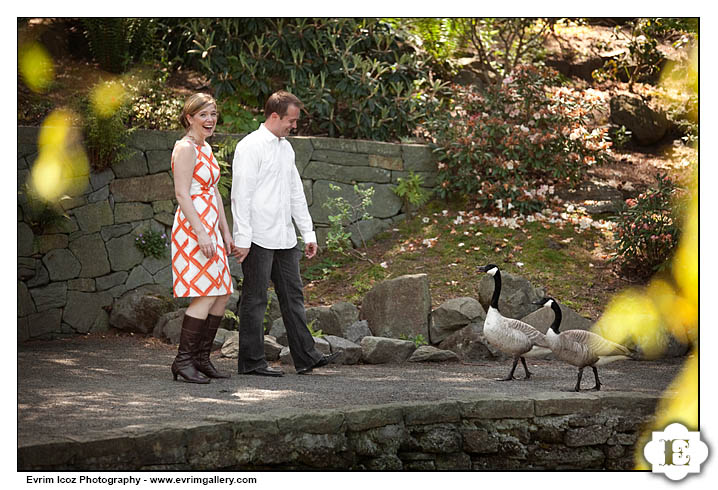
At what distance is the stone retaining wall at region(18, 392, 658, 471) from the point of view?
4.14 metres

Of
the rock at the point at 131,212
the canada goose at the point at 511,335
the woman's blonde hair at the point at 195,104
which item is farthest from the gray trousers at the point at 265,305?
the rock at the point at 131,212

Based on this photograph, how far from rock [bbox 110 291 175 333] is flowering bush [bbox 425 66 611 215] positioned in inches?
153

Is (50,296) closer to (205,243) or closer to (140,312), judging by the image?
(140,312)

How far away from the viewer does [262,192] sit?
609 cm

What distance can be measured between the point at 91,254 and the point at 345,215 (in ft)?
10.0

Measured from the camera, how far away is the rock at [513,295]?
26.0 ft

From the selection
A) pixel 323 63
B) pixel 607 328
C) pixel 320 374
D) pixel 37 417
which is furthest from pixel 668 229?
pixel 37 417

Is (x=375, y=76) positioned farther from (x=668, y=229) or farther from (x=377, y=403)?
(x=377, y=403)

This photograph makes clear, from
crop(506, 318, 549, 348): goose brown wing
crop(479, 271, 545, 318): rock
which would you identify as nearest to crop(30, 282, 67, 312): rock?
crop(479, 271, 545, 318): rock

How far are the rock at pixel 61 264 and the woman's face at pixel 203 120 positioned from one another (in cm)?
369

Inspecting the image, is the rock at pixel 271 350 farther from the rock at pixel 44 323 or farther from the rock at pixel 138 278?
the rock at pixel 44 323

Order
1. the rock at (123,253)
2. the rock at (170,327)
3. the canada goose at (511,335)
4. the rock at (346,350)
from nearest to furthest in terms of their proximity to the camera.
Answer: the canada goose at (511,335), the rock at (346,350), the rock at (170,327), the rock at (123,253)

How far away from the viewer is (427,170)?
10625 mm

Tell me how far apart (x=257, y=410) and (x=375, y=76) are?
24.1ft
